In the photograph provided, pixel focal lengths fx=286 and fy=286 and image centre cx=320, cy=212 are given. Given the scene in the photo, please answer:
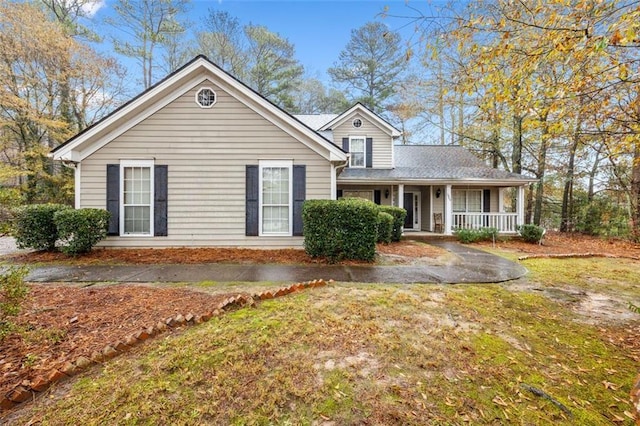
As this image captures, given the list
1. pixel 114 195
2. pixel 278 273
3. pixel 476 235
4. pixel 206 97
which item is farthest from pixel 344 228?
pixel 476 235

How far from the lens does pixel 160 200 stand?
25.8ft

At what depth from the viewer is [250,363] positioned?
2.46 meters

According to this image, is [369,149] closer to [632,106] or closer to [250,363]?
[632,106]

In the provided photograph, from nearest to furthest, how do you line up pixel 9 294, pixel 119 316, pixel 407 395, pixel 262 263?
pixel 407 395, pixel 9 294, pixel 119 316, pixel 262 263

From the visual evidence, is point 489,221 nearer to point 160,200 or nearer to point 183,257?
point 183,257

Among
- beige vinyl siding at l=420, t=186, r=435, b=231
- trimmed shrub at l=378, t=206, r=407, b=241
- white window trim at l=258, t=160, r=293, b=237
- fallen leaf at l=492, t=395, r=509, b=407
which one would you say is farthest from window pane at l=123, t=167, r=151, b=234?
beige vinyl siding at l=420, t=186, r=435, b=231

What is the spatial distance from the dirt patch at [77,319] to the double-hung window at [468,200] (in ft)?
46.0

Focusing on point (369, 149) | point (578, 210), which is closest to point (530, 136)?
point (578, 210)

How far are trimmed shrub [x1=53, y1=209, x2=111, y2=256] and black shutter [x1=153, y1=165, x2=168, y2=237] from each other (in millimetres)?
1252

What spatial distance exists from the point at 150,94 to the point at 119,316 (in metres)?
6.30

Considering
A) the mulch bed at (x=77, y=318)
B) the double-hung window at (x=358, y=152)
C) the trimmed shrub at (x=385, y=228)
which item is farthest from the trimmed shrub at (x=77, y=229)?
the double-hung window at (x=358, y=152)

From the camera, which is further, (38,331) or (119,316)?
(119,316)

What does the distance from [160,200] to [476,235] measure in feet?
38.4

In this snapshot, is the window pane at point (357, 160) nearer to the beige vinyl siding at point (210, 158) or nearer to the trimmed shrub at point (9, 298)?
the beige vinyl siding at point (210, 158)
